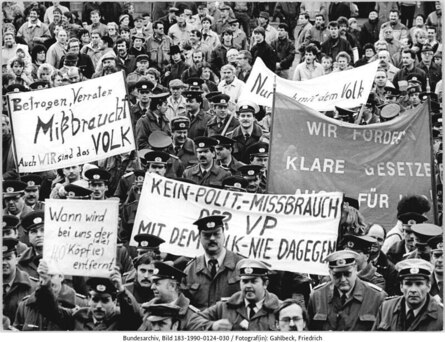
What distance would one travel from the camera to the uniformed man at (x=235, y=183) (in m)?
24.8

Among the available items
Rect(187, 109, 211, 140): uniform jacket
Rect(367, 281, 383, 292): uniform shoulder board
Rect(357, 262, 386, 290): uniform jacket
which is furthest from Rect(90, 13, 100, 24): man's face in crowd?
→ Rect(367, 281, 383, 292): uniform shoulder board

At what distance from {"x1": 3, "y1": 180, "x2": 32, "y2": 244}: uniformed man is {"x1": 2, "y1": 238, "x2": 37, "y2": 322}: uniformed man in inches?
48.6

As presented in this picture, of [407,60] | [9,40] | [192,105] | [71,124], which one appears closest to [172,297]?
[71,124]

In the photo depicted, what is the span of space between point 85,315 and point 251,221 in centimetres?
251

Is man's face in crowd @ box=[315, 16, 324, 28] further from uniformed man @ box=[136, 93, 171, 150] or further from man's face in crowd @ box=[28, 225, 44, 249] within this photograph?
man's face in crowd @ box=[28, 225, 44, 249]

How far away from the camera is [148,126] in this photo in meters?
27.7

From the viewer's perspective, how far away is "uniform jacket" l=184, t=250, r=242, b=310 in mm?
23188

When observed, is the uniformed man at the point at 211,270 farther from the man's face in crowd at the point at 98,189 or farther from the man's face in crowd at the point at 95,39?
the man's face in crowd at the point at 95,39

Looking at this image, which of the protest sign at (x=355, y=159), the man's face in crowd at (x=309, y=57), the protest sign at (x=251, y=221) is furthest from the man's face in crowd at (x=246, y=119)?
the protest sign at (x=251, y=221)

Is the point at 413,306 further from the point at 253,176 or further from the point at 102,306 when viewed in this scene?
the point at 102,306

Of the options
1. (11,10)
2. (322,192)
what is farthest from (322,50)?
(322,192)

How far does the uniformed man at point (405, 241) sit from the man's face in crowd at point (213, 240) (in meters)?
2.12

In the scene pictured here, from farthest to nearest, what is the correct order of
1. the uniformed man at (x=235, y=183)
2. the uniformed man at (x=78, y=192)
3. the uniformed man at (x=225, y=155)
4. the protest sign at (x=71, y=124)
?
the uniformed man at (x=225, y=155) → the protest sign at (x=71, y=124) → the uniformed man at (x=78, y=192) → the uniformed man at (x=235, y=183)

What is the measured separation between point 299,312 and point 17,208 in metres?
4.42
